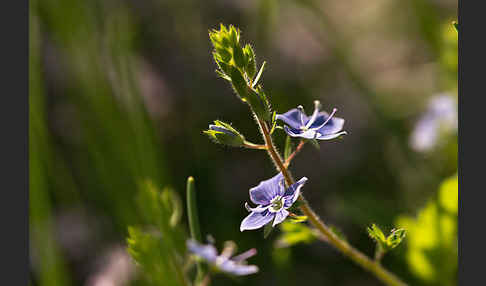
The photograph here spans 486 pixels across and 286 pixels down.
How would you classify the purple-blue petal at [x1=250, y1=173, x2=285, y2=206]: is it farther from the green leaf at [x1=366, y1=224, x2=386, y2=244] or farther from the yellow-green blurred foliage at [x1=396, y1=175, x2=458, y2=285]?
the yellow-green blurred foliage at [x1=396, y1=175, x2=458, y2=285]

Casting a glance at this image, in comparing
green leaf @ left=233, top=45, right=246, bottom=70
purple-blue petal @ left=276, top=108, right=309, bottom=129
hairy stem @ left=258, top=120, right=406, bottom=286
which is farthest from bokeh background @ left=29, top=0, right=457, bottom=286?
green leaf @ left=233, top=45, right=246, bottom=70

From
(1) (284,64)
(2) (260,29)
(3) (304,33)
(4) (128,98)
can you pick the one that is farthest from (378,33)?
(4) (128,98)

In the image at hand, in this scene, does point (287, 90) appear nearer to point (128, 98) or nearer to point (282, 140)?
point (282, 140)

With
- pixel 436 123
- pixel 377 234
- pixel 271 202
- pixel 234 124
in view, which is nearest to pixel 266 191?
pixel 271 202

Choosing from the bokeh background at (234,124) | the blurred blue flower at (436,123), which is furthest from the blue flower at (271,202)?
the blurred blue flower at (436,123)

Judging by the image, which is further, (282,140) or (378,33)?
(378,33)

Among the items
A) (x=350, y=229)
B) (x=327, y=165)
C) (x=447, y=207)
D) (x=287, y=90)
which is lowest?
(x=350, y=229)

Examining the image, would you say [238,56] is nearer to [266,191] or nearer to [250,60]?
[250,60]

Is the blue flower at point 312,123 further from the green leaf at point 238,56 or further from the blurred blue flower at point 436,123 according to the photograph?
the blurred blue flower at point 436,123
